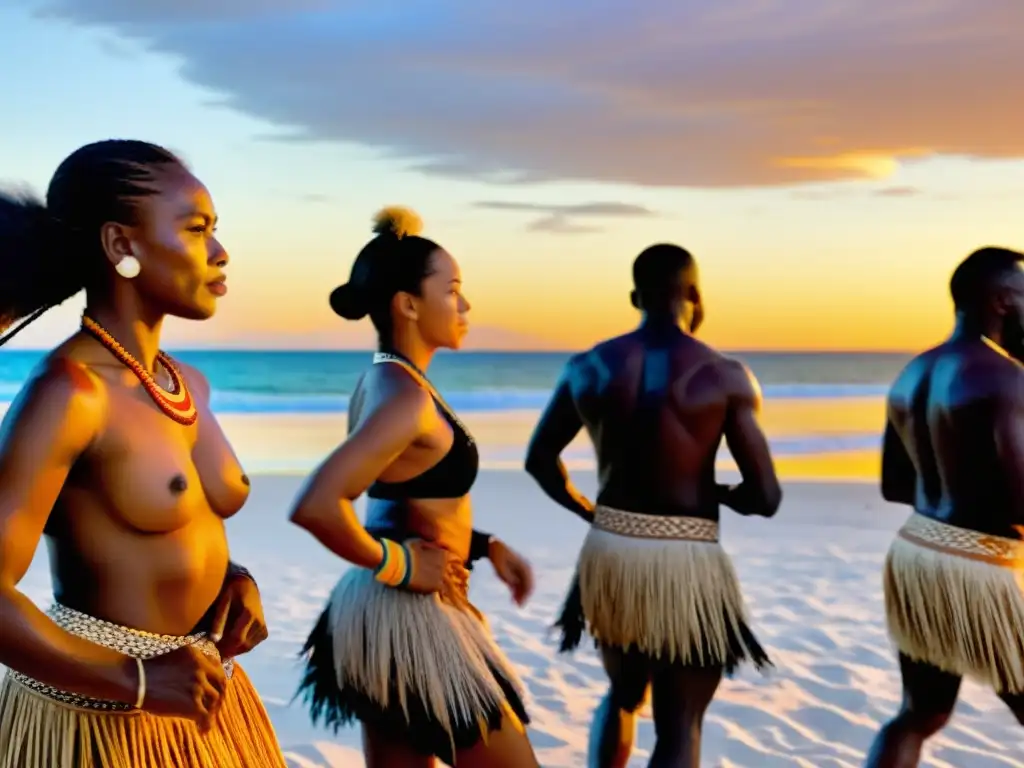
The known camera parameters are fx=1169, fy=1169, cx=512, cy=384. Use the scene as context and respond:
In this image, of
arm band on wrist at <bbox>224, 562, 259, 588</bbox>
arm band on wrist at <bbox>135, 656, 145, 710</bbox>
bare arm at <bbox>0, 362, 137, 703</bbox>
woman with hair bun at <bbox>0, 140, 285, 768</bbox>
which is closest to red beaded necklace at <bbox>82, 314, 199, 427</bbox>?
woman with hair bun at <bbox>0, 140, 285, 768</bbox>

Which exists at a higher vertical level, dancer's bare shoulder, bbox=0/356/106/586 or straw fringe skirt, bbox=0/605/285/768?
dancer's bare shoulder, bbox=0/356/106/586

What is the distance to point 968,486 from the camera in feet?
9.68

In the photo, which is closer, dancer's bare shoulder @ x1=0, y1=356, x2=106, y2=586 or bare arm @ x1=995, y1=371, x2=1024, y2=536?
dancer's bare shoulder @ x1=0, y1=356, x2=106, y2=586

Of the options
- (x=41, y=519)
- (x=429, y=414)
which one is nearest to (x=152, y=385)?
(x=41, y=519)

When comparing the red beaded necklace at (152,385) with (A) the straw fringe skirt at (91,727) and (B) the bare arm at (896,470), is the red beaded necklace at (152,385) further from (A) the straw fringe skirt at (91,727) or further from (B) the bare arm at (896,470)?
(B) the bare arm at (896,470)

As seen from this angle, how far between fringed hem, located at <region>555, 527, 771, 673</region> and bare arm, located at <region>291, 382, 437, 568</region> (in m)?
0.97

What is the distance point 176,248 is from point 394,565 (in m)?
0.85

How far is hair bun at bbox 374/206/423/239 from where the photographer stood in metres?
2.60

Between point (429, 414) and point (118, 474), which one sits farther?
point (429, 414)

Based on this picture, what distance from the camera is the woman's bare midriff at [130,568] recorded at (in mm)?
1744

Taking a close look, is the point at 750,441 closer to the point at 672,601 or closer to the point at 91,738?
the point at 672,601

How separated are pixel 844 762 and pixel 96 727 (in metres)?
2.84


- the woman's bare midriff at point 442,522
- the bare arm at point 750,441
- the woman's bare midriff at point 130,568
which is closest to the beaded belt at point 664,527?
the bare arm at point 750,441

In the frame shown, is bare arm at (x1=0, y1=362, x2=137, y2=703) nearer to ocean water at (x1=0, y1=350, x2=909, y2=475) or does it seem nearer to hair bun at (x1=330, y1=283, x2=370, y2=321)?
hair bun at (x1=330, y1=283, x2=370, y2=321)
